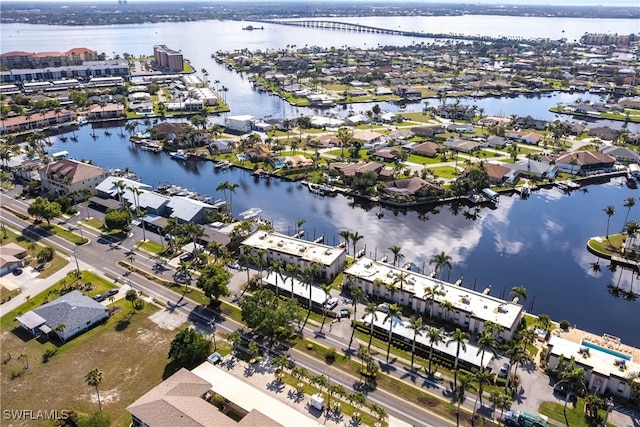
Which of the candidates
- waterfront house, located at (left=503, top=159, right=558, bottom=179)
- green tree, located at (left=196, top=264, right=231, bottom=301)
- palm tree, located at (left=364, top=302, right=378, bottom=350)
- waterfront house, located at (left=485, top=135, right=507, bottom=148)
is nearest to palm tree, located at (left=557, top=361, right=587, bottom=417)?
palm tree, located at (left=364, top=302, right=378, bottom=350)

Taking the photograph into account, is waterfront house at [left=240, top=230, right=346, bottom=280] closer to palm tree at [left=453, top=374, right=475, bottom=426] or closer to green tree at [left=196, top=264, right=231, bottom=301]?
green tree at [left=196, top=264, right=231, bottom=301]

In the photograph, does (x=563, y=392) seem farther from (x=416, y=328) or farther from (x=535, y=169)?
(x=535, y=169)

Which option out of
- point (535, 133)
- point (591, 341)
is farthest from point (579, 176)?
point (591, 341)

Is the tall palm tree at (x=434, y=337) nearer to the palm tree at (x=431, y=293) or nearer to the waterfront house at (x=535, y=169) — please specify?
the palm tree at (x=431, y=293)

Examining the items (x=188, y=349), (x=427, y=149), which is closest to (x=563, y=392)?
(x=188, y=349)

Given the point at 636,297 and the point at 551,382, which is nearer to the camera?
the point at 551,382

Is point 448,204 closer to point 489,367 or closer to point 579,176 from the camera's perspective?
point 579,176

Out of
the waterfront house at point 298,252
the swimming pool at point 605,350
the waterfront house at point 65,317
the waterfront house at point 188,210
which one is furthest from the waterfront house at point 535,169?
the waterfront house at point 65,317
